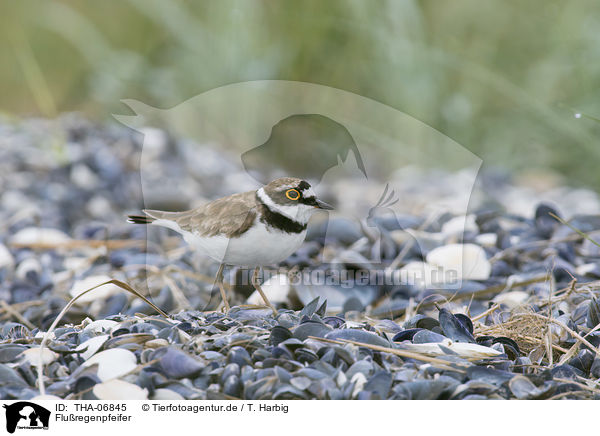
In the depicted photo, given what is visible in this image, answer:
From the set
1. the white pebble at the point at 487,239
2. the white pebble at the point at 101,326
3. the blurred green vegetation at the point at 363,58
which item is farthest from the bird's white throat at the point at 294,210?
the blurred green vegetation at the point at 363,58

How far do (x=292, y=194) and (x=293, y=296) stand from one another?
0.60 metres

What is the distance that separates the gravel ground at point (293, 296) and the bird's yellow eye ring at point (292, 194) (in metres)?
0.26

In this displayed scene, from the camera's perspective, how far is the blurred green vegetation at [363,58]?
3.35m

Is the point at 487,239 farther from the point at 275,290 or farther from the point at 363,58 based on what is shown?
the point at 363,58

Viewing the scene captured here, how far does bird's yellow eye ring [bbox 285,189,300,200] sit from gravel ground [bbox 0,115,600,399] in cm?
26

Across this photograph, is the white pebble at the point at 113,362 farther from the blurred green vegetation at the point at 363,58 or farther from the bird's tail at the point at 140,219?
the blurred green vegetation at the point at 363,58

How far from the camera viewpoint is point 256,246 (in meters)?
1.69

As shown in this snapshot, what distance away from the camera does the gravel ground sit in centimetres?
139

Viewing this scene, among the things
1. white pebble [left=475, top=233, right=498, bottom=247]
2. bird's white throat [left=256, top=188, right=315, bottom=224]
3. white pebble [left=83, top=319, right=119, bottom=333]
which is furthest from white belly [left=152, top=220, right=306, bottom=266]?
white pebble [left=475, top=233, right=498, bottom=247]

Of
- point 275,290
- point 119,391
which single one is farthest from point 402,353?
point 275,290

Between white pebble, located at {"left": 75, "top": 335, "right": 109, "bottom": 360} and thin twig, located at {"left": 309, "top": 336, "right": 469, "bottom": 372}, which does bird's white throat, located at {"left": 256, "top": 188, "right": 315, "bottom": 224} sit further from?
white pebble, located at {"left": 75, "top": 335, "right": 109, "bottom": 360}

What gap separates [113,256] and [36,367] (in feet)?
4.07
